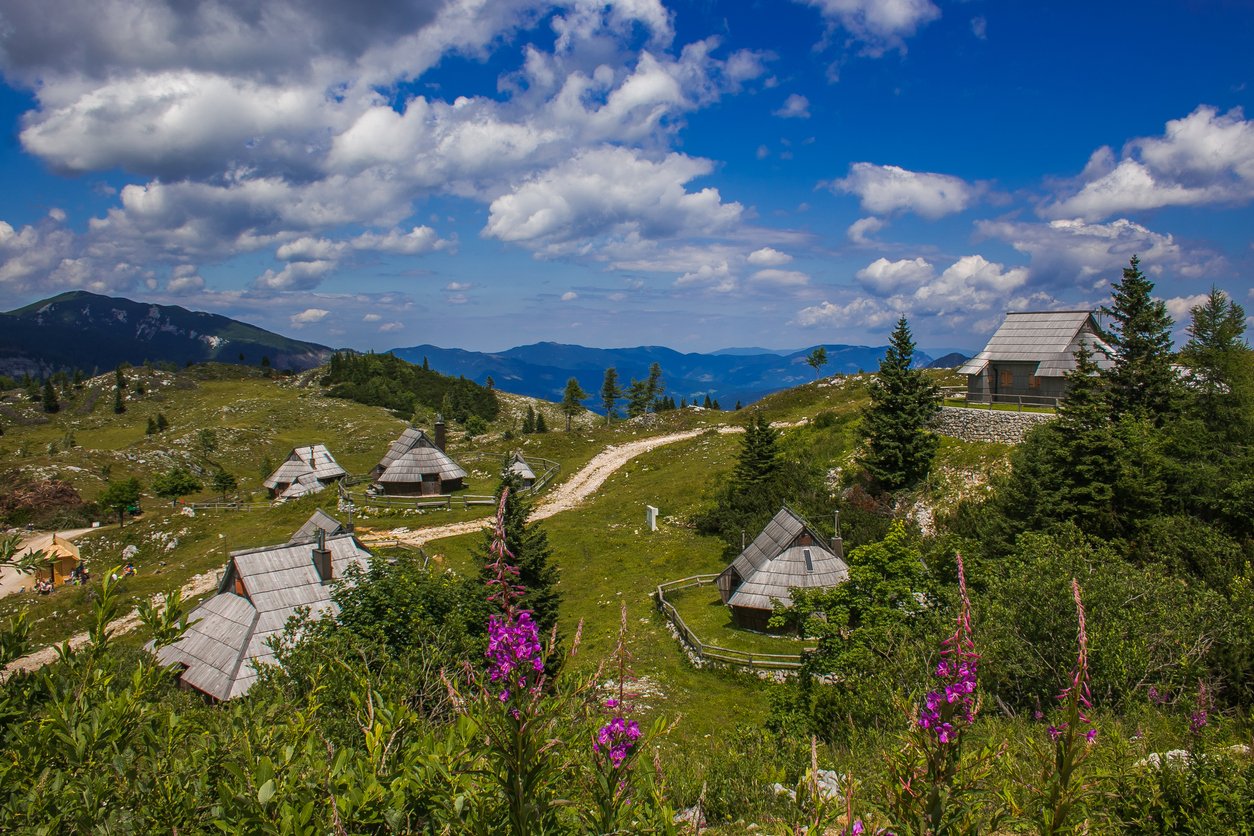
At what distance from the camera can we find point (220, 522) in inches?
1816

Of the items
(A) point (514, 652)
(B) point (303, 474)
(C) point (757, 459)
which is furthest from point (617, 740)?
(B) point (303, 474)

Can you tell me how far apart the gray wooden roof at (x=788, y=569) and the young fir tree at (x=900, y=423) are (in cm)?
1169

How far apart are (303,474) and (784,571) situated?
44718 mm

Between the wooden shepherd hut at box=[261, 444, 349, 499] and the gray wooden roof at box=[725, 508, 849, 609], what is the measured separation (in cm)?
3960

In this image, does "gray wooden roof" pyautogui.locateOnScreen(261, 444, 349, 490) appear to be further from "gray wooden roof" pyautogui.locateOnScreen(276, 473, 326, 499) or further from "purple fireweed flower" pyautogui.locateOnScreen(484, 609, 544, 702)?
"purple fireweed flower" pyautogui.locateOnScreen(484, 609, 544, 702)

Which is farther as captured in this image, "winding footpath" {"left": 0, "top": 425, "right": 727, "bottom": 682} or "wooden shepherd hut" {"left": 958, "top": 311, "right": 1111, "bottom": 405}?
"wooden shepherd hut" {"left": 958, "top": 311, "right": 1111, "bottom": 405}

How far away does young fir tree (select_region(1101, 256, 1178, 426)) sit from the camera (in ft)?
97.7

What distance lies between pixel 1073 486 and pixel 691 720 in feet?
58.2

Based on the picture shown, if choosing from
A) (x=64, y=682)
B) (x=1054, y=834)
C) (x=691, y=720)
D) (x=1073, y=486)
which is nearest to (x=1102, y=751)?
(x=1054, y=834)

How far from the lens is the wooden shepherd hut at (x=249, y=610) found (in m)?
20.6

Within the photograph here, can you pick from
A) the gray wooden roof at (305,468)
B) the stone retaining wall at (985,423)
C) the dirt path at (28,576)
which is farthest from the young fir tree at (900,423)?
the dirt path at (28,576)

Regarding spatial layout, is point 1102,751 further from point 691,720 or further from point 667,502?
point 667,502

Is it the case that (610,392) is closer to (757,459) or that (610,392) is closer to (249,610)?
(757,459)

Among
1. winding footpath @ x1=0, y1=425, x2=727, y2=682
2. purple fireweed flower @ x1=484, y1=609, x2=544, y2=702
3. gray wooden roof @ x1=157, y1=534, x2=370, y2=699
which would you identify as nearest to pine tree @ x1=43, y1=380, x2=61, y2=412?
winding footpath @ x1=0, y1=425, x2=727, y2=682
